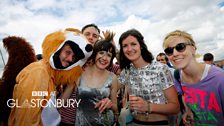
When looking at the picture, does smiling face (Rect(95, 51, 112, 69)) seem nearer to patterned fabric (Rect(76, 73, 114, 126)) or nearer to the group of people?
the group of people

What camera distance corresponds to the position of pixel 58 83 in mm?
2863

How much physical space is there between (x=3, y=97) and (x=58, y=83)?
0.67 metres

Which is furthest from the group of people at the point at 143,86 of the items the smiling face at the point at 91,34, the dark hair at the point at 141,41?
the smiling face at the point at 91,34

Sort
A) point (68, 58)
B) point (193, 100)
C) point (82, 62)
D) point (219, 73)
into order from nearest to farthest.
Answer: point (219, 73), point (193, 100), point (68, 58), point (82, 62)

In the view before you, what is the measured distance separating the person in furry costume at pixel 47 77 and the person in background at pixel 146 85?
0.61 metres

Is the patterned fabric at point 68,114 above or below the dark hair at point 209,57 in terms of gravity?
below

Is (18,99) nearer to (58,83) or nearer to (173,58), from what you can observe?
(58,83)

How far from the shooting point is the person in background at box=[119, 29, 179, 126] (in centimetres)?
255

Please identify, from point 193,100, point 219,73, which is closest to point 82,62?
point 193,100

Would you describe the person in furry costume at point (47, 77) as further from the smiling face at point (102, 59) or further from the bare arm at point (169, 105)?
the bare arm at point (169, 105)

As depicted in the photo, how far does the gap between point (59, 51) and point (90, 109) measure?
2.83 feet

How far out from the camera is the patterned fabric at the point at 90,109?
2.80 meters

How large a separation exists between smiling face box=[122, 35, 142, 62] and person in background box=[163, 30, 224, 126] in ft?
1.16

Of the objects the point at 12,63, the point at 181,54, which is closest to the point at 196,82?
the point at 181,54
